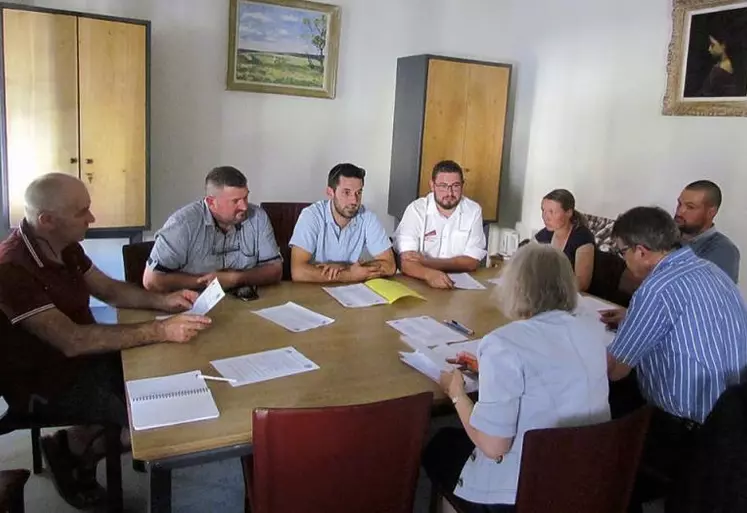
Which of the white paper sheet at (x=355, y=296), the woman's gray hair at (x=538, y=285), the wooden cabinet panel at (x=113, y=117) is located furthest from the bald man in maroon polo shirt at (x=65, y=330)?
the wooden cabinet panel at (x=113, y=117)

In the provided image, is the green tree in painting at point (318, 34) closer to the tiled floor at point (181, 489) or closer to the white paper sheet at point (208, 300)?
the white paper sheet at point (208, 300)

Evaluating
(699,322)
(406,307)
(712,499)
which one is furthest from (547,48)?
(712,499)

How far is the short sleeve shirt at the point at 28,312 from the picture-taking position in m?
1.93

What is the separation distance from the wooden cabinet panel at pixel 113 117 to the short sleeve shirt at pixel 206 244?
103 centimetres

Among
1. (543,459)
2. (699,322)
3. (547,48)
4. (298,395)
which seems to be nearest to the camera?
(543,459)

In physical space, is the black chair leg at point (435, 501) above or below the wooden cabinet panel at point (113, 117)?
below

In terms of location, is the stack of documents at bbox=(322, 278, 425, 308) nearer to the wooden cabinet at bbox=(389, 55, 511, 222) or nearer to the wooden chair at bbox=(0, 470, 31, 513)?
the wooden chair at bbox=(0, 470, 31, 513)

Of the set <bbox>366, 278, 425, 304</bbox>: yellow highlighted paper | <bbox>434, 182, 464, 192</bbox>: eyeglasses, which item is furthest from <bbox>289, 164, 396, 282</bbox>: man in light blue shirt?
<bbox>434, 182, 464, 192</bbox>: eyeglasses

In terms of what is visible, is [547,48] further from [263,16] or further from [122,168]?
[122,168]

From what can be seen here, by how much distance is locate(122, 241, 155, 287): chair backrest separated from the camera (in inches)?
106

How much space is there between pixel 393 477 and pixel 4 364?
4.36ft

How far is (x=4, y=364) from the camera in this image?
2.00 metres

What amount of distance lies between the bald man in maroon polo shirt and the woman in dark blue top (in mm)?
1793

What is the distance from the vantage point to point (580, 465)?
146cm
